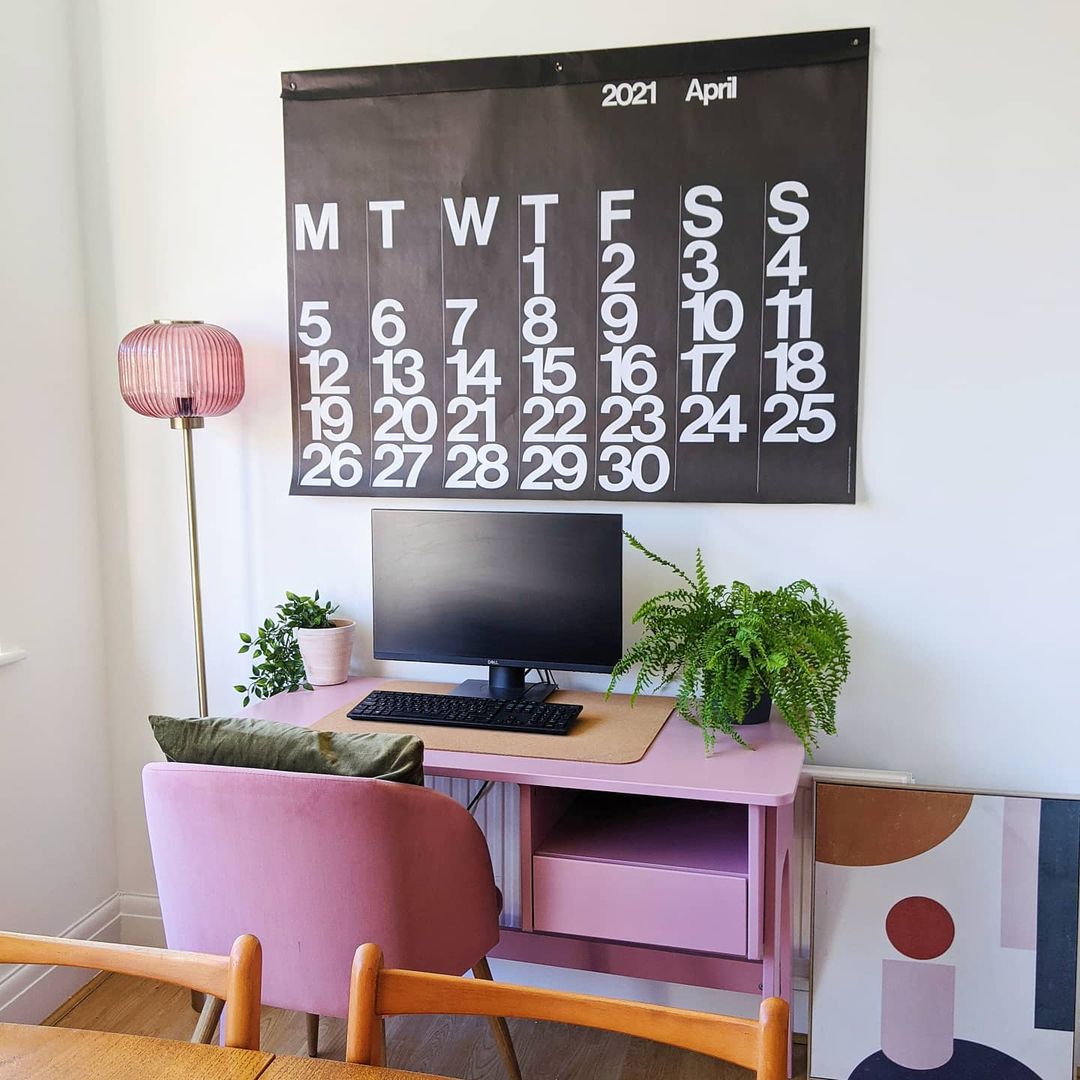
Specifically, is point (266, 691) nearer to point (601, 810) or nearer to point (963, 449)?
point (601, 810)

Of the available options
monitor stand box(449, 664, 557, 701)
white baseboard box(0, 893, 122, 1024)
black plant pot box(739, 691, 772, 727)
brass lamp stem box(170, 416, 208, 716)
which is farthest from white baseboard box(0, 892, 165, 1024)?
black plant pot box(739, 691, 772, 727)

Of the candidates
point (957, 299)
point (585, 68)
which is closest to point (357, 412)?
point (585, 68)

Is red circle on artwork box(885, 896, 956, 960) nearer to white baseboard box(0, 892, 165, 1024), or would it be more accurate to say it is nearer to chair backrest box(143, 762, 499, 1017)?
chair backrest box(143, 762, 499, 1017)

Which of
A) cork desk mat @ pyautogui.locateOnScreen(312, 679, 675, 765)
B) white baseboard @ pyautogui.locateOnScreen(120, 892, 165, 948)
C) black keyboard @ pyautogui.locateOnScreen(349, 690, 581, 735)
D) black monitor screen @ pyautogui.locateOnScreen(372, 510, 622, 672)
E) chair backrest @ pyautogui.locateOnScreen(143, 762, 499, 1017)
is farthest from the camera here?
white baseboard @ pyautogui.locateOnScreen(120, 892, 165, 948)

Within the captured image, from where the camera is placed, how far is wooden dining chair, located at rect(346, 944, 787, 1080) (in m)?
1.07

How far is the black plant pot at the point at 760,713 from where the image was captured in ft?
7.36

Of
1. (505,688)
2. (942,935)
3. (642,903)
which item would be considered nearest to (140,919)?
(505,688)

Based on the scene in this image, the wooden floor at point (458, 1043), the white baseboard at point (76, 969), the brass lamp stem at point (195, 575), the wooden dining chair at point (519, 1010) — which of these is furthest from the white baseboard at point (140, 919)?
the wooden dining chair at point (519, 1010)

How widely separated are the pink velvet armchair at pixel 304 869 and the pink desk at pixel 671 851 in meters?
0.23

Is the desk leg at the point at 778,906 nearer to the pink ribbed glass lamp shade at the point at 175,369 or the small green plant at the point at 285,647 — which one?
the small green plant at the point at 285,647

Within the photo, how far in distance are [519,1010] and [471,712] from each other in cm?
114

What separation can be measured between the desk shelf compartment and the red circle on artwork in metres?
0.42

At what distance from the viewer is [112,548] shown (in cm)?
287

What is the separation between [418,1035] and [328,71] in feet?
7.35
